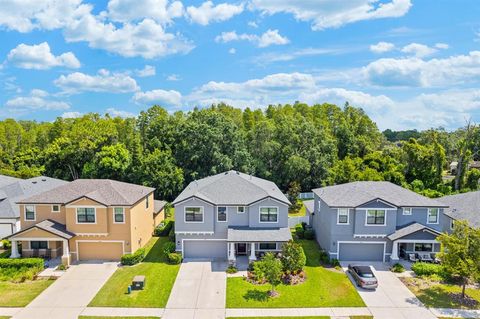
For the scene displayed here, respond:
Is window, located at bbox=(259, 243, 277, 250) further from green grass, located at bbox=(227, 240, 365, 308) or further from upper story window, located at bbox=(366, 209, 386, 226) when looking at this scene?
upper story window, located at bbox=(366, 209, 386, 226)

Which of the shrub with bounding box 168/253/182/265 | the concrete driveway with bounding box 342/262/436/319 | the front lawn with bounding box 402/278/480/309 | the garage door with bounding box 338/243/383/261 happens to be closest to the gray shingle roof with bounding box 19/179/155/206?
the shrub with bounding box 168/253/182/265

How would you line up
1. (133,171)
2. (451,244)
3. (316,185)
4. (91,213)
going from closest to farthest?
(451,244)
(91,213)
(133,171)
(316,185)

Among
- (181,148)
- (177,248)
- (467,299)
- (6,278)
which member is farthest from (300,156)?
(6,278)

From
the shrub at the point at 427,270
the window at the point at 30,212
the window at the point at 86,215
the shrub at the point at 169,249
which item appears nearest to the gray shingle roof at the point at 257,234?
the shrub at the point at 169,249

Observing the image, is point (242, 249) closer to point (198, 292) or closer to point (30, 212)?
point (198, 292)

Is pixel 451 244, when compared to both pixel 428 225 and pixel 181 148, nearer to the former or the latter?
pixel 428 225

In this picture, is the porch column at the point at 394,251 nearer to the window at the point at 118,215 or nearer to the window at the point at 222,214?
the window at the point at 222,214

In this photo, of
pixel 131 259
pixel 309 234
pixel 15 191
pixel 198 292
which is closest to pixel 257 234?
pixel 198 292
